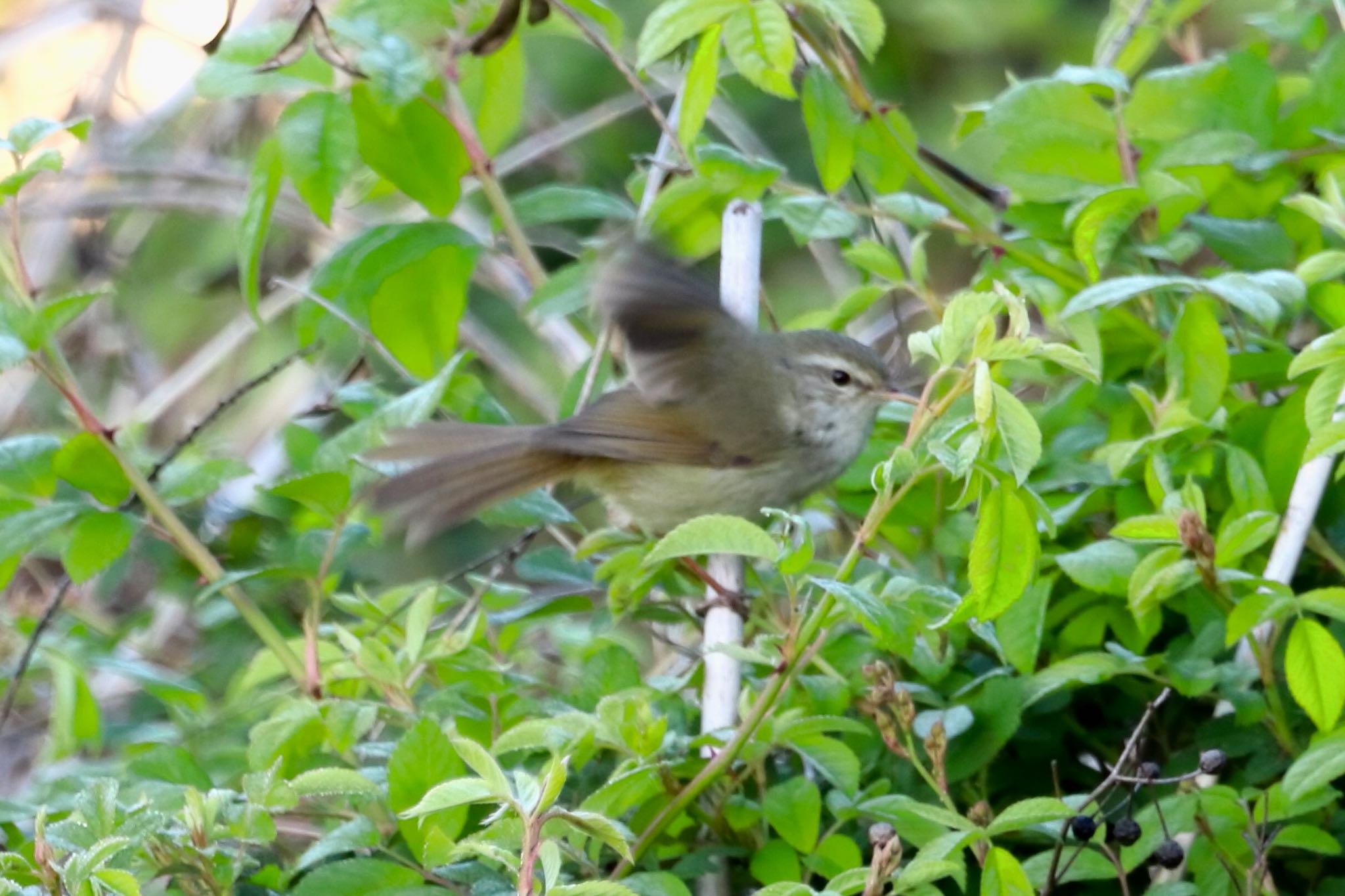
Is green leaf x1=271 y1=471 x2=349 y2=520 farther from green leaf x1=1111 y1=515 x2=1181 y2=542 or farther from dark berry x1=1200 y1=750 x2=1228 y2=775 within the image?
dark berry x1=1200 y1=750 x2=1228 y2=775

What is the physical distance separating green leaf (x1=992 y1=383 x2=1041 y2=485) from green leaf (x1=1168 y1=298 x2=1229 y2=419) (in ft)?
1.61

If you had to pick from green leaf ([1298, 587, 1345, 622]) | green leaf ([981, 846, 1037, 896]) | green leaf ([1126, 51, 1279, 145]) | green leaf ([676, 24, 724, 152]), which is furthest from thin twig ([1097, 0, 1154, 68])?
green leaf ([981, 846, 1037, 896])

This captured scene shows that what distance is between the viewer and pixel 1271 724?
1.67 metres

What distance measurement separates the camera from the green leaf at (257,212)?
6.56 feet

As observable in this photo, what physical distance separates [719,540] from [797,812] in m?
0.34

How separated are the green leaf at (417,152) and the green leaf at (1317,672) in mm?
1322

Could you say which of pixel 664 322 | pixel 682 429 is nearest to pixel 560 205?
pixel 664 322

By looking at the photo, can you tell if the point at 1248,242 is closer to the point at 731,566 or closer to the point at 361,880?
the point at 731,566

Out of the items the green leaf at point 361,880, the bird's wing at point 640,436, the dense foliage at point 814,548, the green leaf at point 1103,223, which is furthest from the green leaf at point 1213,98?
the green leaf at point 361,880

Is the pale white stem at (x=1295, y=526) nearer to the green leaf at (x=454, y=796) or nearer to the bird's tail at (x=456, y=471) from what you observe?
the green leaf at (x=454, y=796)

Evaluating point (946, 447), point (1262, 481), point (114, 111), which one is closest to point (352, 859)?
point (946, 447)

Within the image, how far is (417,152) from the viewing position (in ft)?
7.21

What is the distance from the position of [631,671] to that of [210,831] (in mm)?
597

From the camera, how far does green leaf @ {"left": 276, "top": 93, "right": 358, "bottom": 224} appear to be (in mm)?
1912
